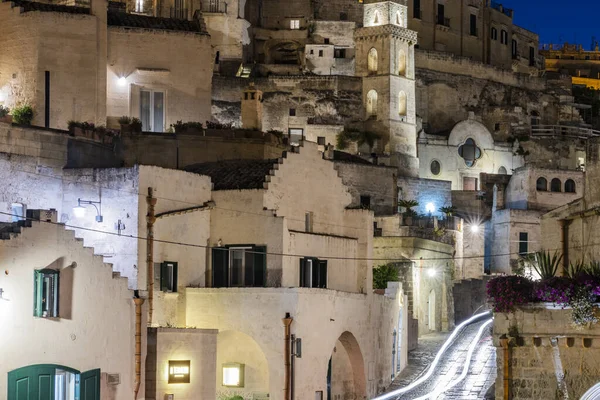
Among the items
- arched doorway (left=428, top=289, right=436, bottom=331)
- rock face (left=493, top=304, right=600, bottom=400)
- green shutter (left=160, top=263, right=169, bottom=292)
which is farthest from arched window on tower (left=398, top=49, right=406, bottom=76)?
rock face (left=493, top=304, right=600, bottom=400)

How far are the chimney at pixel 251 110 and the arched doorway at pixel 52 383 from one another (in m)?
24.7

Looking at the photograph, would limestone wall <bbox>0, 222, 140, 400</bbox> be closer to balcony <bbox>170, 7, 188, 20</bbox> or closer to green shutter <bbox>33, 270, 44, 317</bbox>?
green shutter <bbox>33, 270, 44, 317</bbox>

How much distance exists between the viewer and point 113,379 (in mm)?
37188

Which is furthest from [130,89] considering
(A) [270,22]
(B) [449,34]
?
(B) [449,34]

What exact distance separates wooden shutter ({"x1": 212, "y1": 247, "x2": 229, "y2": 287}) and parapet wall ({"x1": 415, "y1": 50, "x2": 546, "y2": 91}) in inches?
1907

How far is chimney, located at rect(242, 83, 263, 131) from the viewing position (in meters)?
60.5

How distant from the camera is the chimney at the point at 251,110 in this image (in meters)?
60.5

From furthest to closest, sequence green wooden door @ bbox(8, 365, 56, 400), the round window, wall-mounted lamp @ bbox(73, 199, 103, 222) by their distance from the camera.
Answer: the round window → wall-mounted lamp @ bbox(73, 199, 103, 222) → green wooden door @ bbox(8, 365, 56, 400)

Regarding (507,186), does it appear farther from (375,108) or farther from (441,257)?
(441,257)

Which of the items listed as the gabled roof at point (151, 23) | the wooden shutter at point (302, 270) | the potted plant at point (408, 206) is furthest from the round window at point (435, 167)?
the wooden shutter at point (302, 270)

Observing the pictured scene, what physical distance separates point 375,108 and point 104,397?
47.6m

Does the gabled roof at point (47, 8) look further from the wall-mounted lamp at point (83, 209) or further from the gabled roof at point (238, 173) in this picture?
the wall-mounted lamp at point (83, 209)

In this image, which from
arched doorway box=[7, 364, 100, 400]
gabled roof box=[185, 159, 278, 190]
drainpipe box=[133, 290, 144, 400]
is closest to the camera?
arched doorway box=[7, 364, 100, 400]

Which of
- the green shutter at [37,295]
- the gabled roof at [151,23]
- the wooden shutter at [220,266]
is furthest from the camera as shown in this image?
the gabled roof at [151,23]
